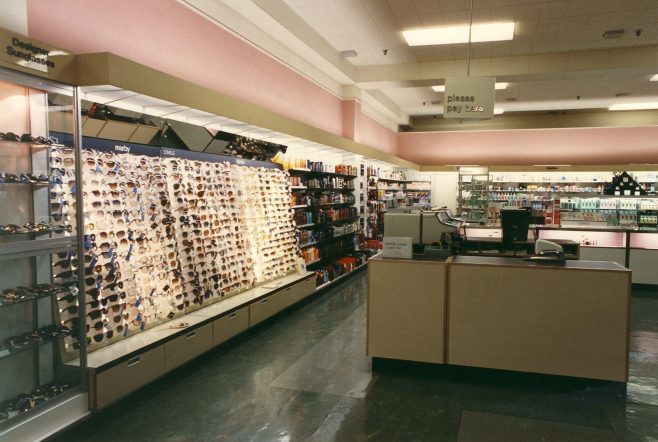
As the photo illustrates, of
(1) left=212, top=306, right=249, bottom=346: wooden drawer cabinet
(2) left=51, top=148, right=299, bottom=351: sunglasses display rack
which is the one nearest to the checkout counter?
(1) left=212, top=306, right=249, bottom=346: wooden drawer cabinet

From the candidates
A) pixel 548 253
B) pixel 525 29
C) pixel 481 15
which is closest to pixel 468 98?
pixel 481 15

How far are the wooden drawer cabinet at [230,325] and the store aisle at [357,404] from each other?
229 millimetres

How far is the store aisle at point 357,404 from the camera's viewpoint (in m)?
3.56

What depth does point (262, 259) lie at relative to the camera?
6730 millimetres

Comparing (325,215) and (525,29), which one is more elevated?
(525,29)

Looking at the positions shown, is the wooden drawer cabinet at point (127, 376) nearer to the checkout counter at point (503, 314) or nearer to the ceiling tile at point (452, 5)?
the checkout counter at point (503, 314)

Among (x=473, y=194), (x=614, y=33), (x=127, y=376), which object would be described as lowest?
(x=127, y=376)

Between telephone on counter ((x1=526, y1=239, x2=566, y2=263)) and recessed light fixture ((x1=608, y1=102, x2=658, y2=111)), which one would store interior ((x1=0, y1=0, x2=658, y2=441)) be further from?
recessed light fixture ((x1=608, y1=102, x2=658, y2=111))

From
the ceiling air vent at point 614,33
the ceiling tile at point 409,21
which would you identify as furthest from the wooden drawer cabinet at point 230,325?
the ceiling air vent at point 614,33

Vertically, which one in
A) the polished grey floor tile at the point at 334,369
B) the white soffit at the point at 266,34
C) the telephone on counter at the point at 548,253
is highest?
the white soffit at the point at 266,34

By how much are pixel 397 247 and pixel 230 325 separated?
2.03 metres

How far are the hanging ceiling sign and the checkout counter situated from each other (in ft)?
10.4

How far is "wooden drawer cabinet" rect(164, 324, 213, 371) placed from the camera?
4273 mm

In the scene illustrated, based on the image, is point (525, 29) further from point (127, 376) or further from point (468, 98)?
point (127, 376)
